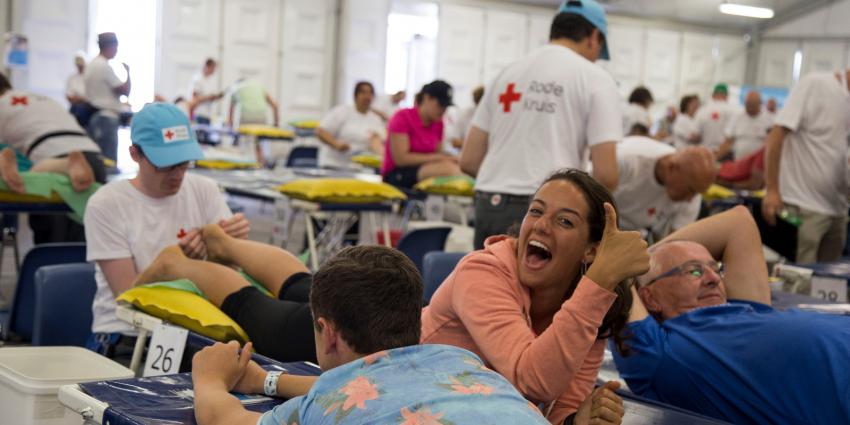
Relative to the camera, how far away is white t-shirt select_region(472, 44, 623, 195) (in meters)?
3.69

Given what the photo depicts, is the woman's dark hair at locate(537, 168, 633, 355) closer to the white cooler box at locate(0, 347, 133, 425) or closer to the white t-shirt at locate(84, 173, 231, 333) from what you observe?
the white cooler box at locate(0, 347, 133, 425)

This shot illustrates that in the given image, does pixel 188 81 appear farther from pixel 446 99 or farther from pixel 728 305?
pixel 728 305

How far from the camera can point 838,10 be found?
58.9ft

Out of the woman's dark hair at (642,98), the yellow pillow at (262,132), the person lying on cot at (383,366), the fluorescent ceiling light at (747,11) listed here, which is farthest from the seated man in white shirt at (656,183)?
the fluorescent ceiling light at (747,11)

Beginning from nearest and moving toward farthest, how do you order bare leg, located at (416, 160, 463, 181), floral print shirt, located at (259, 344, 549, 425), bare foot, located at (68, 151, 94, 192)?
1. floral print shirt, located at (259, 344, 549, 425)
2. bare foot, located at (68, 151, 94, 192)
3. bare leg, located at (416, 160, 463, 181)

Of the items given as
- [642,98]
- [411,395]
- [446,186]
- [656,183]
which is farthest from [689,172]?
[642,98]

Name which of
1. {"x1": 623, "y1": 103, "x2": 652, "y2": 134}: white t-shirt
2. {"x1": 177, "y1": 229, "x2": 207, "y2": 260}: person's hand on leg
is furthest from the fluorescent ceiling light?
{"x1": 177, "y1": 229, "x2": 207, "y2": 260}: person's hand on leg

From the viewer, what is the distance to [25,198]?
4715 mm

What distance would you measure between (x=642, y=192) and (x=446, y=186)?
1916 mm

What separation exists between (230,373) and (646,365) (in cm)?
121

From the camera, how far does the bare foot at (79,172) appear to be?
476 centimetres

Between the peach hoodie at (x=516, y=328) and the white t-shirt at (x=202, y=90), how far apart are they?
37.7 feet

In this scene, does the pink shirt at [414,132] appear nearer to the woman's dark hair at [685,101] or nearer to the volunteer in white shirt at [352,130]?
the volunteer in white shirt at [352,130]

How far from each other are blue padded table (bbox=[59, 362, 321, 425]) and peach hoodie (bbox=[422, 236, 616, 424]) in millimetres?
415
